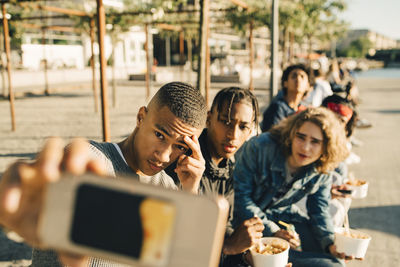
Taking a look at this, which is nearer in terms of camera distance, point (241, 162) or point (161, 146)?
point (161, 146)

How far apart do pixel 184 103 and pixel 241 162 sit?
130 cm

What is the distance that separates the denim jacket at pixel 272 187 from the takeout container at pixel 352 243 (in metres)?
0.11

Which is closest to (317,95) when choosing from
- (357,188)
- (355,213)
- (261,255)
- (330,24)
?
(355,213)

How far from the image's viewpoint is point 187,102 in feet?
5.23

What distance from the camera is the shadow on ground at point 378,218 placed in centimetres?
418

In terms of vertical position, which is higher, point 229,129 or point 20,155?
point 229,129

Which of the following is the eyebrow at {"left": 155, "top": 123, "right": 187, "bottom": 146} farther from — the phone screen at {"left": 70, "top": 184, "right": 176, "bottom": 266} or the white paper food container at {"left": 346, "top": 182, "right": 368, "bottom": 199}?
the white paper food container at {"left": 346, "top": 182, "right": 368, "bottom": 199}

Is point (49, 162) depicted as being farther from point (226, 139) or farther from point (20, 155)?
point (20, 155)

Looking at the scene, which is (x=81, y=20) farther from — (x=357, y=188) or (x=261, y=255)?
(x=261, y=255)

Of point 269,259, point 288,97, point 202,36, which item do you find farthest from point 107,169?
point 288,97

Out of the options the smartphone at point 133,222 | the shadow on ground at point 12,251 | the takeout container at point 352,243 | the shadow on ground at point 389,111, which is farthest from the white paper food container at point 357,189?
the shadow on ground at point 389,111

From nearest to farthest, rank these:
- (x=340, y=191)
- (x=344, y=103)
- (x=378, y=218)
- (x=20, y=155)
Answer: (x=340, y=191)
(x=344, y=103)
(x=378, y=218)
(x=20, y=155)

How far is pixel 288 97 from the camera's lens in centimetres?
479

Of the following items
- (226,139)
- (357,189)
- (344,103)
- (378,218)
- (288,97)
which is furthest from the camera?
(288,97)
